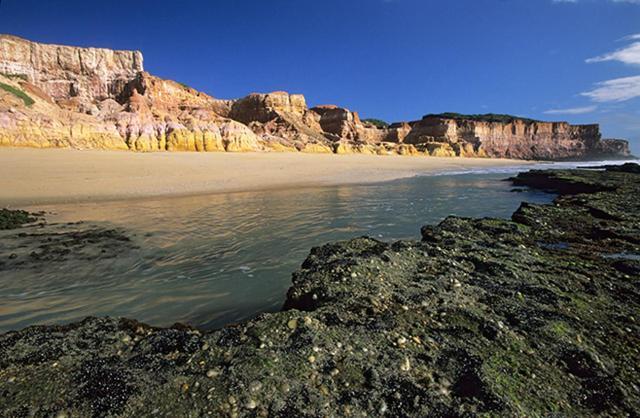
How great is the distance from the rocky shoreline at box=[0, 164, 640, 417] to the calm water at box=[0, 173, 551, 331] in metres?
1.51

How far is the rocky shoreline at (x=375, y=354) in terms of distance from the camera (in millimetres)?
2066

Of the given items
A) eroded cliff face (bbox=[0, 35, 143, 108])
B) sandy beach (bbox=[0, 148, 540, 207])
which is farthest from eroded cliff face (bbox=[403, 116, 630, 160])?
sandy beach (bbox=[0, 148, 540, 207])

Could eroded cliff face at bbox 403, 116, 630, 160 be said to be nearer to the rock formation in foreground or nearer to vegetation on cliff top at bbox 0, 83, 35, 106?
the rock formation in foreground

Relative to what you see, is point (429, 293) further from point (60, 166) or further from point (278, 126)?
point (278, 126)

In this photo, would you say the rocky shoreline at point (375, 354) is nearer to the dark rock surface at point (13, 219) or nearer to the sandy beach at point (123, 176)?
the dark rock surface at point (13, 219)

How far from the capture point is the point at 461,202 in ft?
48.4

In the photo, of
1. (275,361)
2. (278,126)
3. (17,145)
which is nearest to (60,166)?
(17,145)

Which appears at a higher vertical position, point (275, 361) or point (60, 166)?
point (60, 166)

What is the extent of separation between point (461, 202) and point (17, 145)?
3612 cm

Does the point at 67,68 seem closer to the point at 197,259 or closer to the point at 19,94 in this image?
the point at 19,94

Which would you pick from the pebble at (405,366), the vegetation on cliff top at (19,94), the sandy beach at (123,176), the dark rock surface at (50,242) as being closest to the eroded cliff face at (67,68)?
the vegetation on cliff top at (19,94)

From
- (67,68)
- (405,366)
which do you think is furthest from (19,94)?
(405,366)

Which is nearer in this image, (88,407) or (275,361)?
(88,407)

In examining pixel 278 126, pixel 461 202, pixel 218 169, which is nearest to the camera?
pixel 461 202
